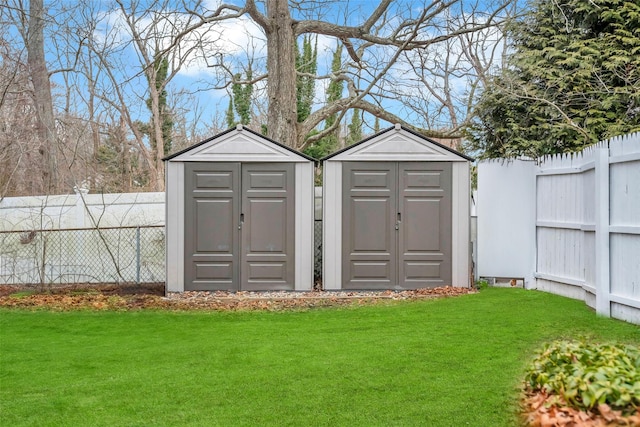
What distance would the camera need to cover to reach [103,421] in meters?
3.71

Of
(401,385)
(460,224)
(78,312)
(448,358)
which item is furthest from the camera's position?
(460,224)


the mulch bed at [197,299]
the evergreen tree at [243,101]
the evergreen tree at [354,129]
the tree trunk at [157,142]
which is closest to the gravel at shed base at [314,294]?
the mulch bed at [197,299]

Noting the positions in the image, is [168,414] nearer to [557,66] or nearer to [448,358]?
[448,358]

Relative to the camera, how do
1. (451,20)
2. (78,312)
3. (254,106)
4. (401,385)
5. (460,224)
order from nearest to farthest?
(401,385), (78,312), (460,224), (451,20), (254,106)

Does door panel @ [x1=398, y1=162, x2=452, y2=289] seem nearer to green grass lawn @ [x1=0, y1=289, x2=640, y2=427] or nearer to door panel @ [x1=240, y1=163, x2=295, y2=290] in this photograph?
green grass lawn @ [x1=0, y1=289, x2=640, y2=427]

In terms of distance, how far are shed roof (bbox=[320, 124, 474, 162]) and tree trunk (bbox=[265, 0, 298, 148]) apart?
3.88 metres

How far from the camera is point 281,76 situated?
13.1 m

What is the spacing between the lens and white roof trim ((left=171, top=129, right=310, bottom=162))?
9352 millimetres

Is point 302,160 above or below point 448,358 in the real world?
above

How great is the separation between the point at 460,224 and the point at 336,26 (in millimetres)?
6743

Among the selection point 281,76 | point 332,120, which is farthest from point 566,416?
point 332,120

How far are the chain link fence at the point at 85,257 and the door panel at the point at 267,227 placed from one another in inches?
93.1

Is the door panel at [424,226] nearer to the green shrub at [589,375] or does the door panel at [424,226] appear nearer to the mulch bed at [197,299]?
the mulch bed at [197,299]

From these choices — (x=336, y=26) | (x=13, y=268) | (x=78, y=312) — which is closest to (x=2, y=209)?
(x=13, y=268)
